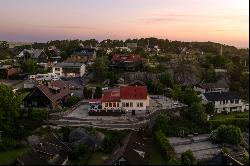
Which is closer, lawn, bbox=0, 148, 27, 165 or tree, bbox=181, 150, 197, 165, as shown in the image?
tree, bbox=181, 150, 197, 165

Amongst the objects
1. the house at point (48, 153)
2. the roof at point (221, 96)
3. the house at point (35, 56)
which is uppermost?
the house at point (35, 56)

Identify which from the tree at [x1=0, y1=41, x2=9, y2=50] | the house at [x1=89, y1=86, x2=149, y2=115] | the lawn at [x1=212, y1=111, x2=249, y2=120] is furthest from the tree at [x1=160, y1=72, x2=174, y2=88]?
the tree at [x1=0, y1=41, x2=9, y2=50]

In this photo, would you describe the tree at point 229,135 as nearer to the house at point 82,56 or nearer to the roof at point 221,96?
the roof at point 221,96

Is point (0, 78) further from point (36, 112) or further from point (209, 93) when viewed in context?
point (209, 93)

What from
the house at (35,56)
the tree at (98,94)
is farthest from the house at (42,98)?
the house at (35,56)

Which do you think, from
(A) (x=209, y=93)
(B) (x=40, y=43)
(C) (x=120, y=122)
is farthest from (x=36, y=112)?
(B) (x=40, y=43)

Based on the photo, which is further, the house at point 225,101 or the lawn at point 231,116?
the house at point 225,101

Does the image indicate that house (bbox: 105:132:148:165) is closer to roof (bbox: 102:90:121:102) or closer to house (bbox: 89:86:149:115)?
house (bbox: 89:86:149:115)
